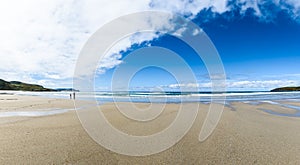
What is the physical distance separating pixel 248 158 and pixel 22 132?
6.89 metres

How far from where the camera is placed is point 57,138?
5.74m

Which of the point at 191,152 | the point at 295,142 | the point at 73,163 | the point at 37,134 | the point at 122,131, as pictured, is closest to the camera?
the point at 73,163

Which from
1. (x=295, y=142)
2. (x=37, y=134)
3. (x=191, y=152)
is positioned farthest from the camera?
(x=37, y=134)

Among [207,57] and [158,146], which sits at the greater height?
[207,57]

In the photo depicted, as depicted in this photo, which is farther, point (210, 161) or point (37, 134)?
point (37, 134)

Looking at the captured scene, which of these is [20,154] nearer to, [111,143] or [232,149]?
[111,143]

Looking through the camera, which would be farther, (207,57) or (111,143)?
(207,57)

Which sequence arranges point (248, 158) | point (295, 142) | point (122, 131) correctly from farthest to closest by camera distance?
1. point (122, 131)
2. point (295, 142)
3. point (248, 158)

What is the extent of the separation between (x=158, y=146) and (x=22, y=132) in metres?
4.73

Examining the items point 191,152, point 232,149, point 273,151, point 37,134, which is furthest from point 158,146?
point 37,134

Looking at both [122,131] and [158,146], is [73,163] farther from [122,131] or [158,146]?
[122,131]

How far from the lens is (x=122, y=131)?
679 centimetres

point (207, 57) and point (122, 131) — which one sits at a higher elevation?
point (207, 57)

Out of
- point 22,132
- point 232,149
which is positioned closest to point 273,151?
point 232,149
